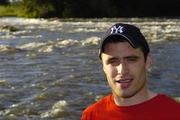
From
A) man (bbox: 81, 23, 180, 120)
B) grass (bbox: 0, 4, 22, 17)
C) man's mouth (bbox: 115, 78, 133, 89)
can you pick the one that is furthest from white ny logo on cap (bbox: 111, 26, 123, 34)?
grass (bbox: 0, 4, 22, 17)

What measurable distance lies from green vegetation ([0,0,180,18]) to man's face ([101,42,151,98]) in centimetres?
5780

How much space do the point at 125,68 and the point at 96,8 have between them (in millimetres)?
59400

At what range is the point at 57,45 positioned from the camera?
1106 inches

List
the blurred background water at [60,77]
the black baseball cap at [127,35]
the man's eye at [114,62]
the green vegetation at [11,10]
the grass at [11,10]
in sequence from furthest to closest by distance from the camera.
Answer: the green vegetation at [11,10], the grass at [11,10], the blurred background water at [60,77], the man's eye at [114,62], the black baseball cap at [127,35]

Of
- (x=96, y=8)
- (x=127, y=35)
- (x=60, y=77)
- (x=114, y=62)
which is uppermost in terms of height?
(x=127, y=35)

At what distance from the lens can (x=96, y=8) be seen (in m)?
62.8

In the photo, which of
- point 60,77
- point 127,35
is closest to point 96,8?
point 60,77

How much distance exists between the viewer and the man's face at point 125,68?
11.8 ft

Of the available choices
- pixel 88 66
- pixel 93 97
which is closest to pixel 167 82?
pixel 93 97

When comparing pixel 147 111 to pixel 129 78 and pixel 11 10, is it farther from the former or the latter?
pixel 11 10

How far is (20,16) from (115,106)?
6445 centimetres

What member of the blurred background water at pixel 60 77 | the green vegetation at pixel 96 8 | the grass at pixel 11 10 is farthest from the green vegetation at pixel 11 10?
the blurred background water at pixel 60 77

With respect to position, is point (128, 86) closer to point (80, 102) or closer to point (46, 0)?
point (80, 102)

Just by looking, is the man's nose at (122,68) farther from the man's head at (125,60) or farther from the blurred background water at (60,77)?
the blurred background water at (60,77)
